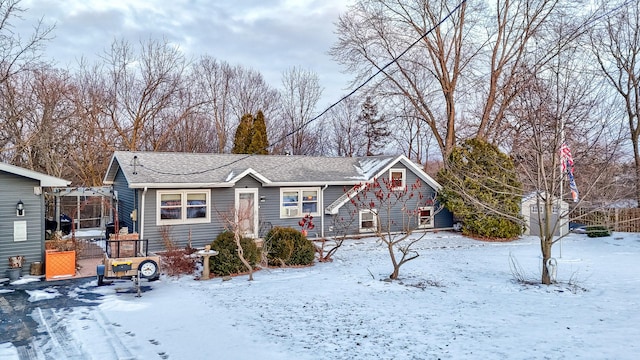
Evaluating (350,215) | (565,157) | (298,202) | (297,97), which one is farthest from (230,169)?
(297,97)

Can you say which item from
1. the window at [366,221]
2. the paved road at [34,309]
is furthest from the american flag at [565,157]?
the paved road at [34,309]

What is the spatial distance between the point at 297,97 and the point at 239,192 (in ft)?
72.1

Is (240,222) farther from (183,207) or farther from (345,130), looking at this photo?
(345,130)

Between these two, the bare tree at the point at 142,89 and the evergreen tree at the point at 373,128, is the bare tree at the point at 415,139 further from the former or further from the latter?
the bare tree at the point at 142,89

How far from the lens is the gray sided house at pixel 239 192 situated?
13891mm

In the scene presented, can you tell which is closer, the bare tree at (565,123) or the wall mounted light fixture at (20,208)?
the bare tree at (565,123)

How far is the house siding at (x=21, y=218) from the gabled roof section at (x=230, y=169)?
9.32 feet

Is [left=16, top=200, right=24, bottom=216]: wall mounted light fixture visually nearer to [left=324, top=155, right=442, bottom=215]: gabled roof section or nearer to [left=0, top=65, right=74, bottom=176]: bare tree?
[left=324, top=155, right=442, bottom=215]: gabled roof section

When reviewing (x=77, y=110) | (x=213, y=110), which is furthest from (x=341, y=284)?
(x=213, y=110)

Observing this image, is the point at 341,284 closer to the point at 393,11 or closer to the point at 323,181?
the point at 323,181

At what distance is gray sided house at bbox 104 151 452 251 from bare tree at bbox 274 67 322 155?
1671 cm

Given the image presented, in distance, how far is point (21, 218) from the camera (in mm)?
10445

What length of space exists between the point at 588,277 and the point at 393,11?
1873cm

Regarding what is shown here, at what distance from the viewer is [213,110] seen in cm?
3250
